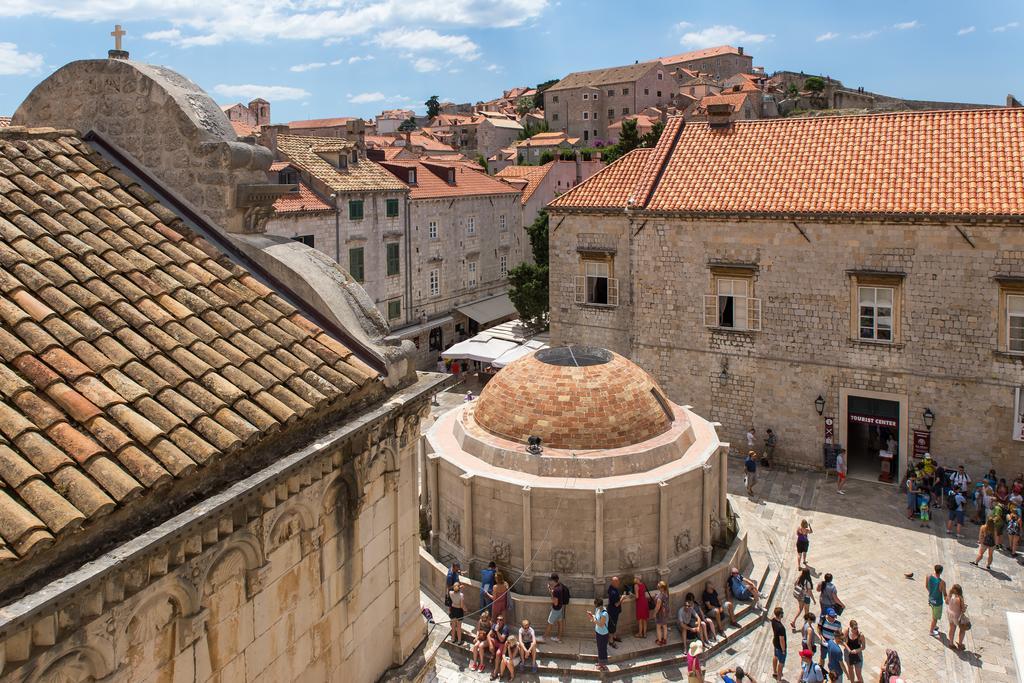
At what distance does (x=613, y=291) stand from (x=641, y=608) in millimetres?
12885

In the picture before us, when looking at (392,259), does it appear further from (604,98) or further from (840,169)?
(604,98)

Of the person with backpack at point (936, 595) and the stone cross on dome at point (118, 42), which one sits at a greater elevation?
the stone cross on dome at point (118, 42)

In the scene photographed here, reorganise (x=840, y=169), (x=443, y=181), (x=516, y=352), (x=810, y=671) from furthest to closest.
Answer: (x=443, y=181) → (x=516, y=352) → (x=840, y=169) → (x=810, y=671)

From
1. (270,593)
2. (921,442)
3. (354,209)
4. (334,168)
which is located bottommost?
(921,442)

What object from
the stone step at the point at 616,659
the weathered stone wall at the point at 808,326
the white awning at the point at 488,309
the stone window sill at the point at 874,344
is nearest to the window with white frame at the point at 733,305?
the weathered stone wall at the point at 808,326

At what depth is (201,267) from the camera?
6.98 meters

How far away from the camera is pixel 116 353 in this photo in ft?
17.7

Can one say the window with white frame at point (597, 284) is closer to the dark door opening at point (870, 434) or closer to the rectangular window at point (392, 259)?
the dark door opening at point (870, 434)

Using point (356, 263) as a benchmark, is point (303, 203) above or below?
above

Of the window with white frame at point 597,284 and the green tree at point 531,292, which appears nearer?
the window with white frame at point 597,284

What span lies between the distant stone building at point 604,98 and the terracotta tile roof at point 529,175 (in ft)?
168

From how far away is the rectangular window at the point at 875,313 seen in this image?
2098cm

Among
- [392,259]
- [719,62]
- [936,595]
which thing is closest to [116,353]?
[936,595]

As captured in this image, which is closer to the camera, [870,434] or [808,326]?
[808,326]
